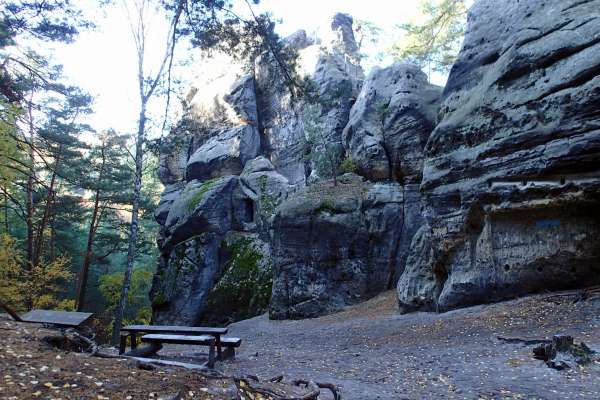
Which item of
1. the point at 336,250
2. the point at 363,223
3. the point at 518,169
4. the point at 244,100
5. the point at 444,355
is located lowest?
the point at 444,355

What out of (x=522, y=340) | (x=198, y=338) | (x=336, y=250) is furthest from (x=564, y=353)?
(x=336, y=250)

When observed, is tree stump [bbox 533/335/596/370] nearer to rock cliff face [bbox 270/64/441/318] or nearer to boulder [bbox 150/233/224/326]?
rock cliff face [bbox 270/64/441/318]

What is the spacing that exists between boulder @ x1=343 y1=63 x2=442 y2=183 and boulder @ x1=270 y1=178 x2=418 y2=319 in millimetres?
1285

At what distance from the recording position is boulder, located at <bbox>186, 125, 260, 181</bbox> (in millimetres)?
26656

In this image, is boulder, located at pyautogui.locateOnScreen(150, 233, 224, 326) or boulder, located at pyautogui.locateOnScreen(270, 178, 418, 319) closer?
boulder, located at pyautogui.locateOnScreen(270, 178, 418, 319)

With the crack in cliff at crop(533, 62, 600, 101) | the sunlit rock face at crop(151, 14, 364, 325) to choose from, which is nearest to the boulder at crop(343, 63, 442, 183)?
the sunlit rock face at crop(151, 14, 364, 325)

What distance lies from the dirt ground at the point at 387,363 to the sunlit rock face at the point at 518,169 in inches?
31.5

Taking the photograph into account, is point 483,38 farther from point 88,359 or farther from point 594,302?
point 88,359

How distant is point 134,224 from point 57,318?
20.1ft

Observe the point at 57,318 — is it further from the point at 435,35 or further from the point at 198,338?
the point at 435,35

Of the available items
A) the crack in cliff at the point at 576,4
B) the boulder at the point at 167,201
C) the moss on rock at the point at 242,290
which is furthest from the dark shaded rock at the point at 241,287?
the crack in cliff at the point at 576,4

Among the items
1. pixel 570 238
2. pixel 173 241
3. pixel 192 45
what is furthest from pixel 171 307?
pixel 570 238

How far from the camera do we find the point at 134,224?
1402 centimetres

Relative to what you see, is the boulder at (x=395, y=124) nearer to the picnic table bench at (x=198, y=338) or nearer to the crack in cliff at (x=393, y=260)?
the crack in cliff at (x=393, y=260)
